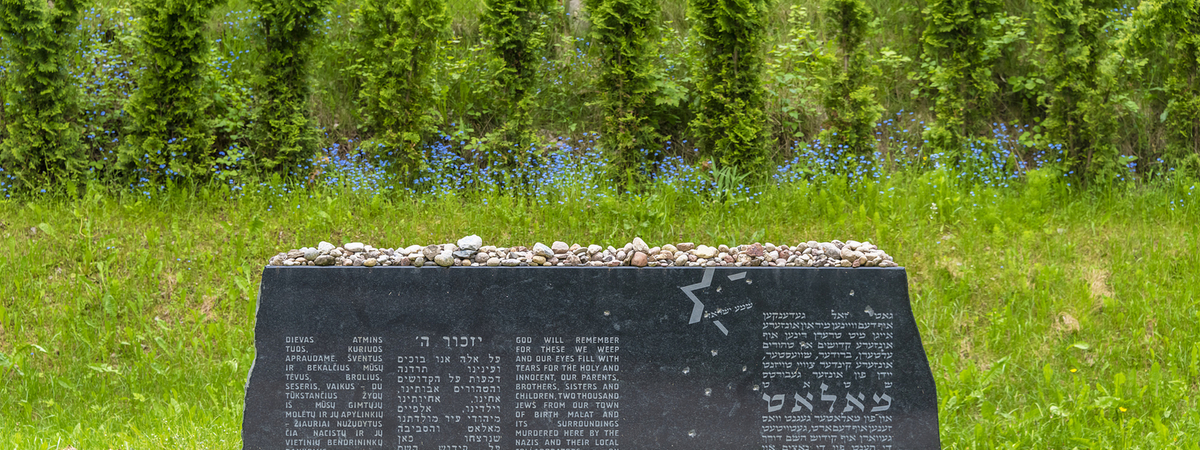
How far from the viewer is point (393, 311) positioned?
346 cm

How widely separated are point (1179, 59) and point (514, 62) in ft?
17.2

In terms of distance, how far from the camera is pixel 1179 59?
6.63 metres

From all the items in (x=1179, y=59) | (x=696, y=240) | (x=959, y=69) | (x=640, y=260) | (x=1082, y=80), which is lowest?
(x=640, y=260)

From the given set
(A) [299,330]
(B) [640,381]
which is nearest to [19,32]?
(A) [299,330]

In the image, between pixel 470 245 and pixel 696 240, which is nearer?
pixel 470 245

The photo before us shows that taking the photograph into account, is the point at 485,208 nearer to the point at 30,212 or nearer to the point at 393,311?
the point at 393,311

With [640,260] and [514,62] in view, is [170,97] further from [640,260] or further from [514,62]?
[640,260]

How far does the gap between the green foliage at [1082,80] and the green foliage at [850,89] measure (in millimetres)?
1450

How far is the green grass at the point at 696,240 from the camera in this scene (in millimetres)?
4694

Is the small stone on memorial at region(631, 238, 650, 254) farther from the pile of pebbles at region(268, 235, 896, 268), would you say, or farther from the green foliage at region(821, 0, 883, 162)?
the green foliage at region(821, 0, 883, 162)

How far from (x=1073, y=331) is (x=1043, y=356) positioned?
0.31 metres

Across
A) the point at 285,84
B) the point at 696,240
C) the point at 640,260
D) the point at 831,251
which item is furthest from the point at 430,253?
the point at 285,84

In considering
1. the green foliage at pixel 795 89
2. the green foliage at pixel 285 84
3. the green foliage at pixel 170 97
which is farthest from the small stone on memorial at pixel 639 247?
the green foliage at pixel 170 97

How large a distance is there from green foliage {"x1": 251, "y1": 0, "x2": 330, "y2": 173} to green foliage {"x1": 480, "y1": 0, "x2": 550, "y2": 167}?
1.40 m
